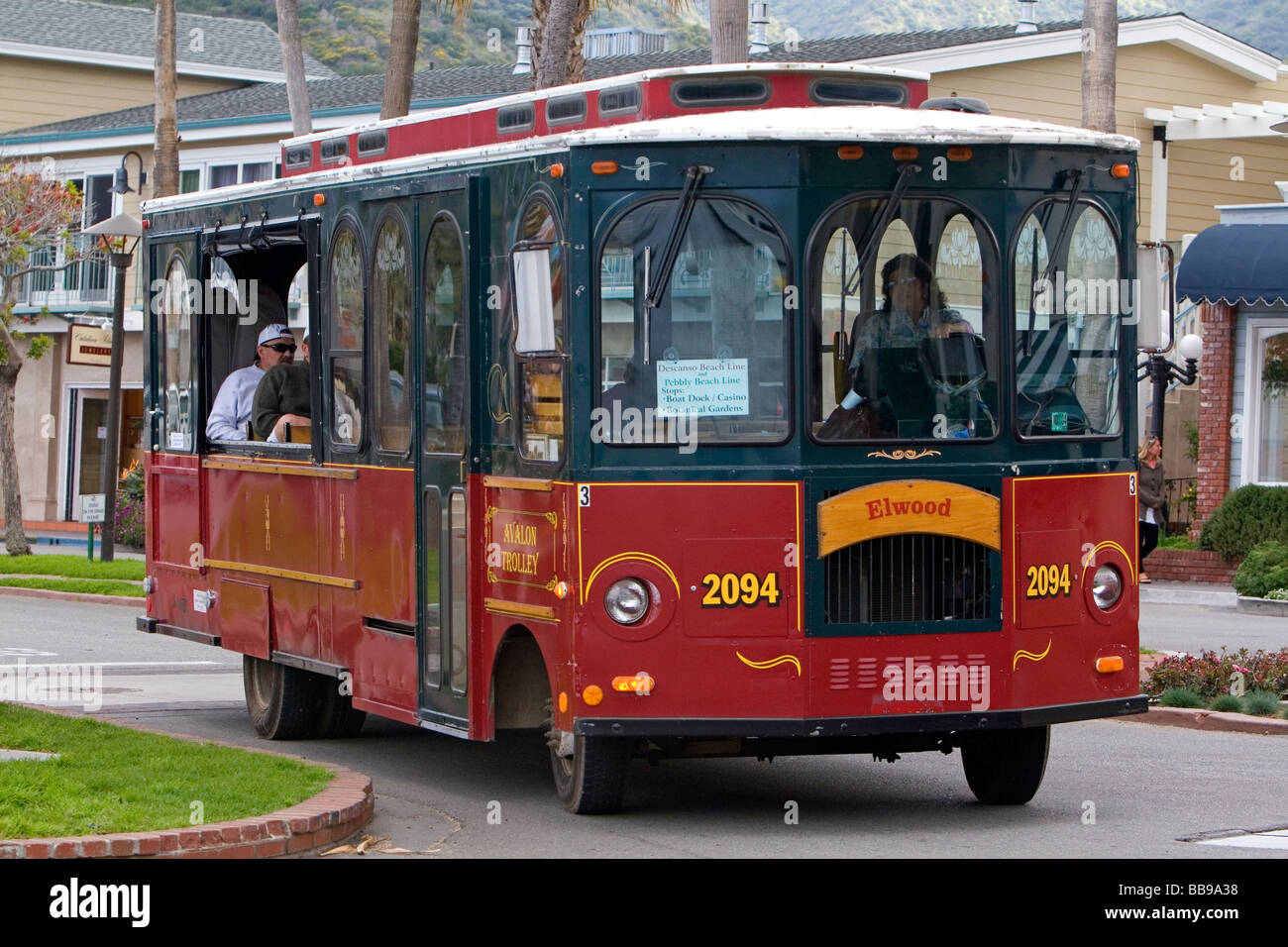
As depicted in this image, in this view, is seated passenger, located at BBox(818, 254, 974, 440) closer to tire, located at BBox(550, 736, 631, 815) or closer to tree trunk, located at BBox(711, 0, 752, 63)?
tire, located at BBox(550, 736, 631, 815)

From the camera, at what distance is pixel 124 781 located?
9.73 meters

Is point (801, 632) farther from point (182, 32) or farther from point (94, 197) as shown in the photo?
point (182, 32)

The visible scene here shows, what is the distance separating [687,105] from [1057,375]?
7.09 ft

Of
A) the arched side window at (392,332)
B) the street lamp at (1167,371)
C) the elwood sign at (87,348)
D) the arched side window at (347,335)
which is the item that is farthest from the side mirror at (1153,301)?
the elwood sign at (87,348)

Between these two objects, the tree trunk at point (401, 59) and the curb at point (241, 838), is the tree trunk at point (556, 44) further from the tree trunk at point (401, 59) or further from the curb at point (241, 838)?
the curb at point (241, 838)

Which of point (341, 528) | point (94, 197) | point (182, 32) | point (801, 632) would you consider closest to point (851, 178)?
point (801, 632)

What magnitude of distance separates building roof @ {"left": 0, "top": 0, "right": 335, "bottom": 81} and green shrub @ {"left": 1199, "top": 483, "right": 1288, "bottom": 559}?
26.3 m

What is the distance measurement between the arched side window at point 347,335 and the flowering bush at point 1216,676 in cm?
620

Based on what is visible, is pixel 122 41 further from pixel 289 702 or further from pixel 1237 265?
pixel 289 702

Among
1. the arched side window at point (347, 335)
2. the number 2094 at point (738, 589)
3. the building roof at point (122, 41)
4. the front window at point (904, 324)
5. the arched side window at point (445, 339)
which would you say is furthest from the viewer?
the building roof at point (122, 41)

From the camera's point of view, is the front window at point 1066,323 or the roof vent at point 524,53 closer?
the front window at point 1066,323

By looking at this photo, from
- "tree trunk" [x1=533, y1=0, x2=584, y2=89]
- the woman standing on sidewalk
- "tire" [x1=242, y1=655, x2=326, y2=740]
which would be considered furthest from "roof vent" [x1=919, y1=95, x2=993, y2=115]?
the woman standing on sidewalk

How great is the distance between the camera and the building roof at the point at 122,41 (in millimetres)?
46438

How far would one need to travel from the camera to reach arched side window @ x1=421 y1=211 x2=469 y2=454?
33.9ft
